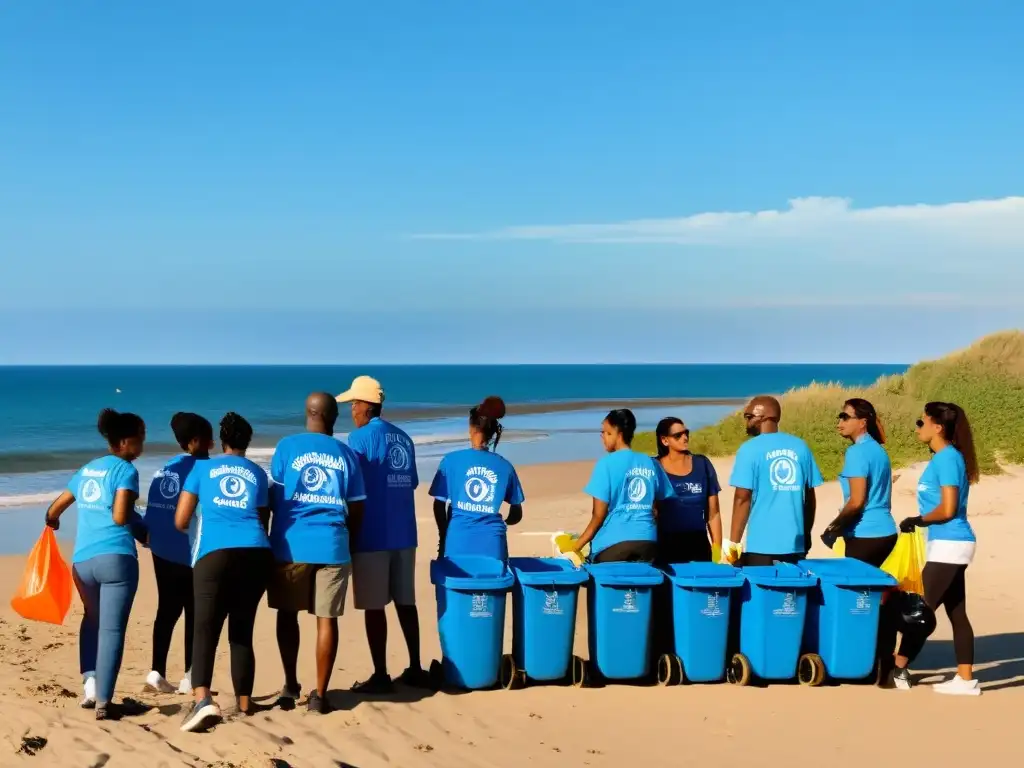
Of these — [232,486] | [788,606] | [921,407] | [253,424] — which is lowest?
[253,424]

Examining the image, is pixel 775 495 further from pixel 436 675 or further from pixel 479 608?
pixel 436 675

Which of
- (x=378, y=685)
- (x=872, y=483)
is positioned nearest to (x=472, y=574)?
(x=378, y=685)

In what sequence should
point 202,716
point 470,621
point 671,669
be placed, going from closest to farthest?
point 202,716 → point 470,621 → point 671,669

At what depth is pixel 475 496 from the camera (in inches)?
274

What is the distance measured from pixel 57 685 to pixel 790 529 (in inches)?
194

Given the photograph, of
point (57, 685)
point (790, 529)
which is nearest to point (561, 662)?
point (790, 529)

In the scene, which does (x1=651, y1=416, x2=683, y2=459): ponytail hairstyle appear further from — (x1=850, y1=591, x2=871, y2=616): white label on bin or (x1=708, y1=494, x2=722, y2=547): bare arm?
(x1=850, y1=591, x2=871, y2=616): white label on bin

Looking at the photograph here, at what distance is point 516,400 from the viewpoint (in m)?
75.3

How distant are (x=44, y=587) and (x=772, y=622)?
4530 millimetres

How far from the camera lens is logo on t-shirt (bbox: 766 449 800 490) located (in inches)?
284

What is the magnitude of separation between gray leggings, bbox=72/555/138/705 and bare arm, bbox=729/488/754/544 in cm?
380

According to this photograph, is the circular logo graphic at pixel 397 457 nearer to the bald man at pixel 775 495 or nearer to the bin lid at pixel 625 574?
the bin lid at pixel 625 574

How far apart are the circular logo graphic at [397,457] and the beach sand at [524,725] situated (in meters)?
1.43

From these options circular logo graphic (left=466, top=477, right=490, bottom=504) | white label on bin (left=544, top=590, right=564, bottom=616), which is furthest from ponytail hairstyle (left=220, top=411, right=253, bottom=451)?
white label on bin (left=544, top=590, right=564, bottom=616)
